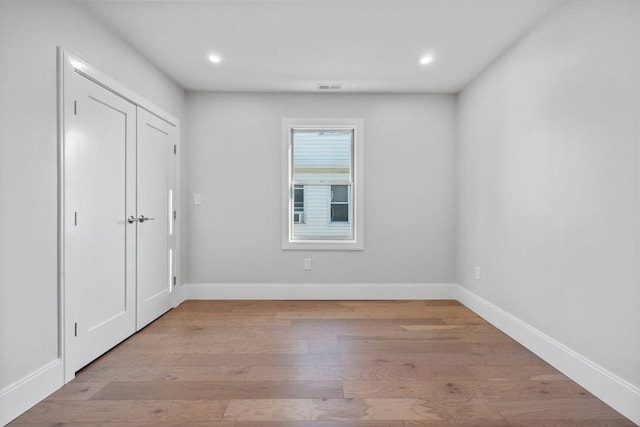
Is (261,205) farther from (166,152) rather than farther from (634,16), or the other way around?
(634,16)

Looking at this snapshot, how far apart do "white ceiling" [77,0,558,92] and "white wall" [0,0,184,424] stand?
1.73ft

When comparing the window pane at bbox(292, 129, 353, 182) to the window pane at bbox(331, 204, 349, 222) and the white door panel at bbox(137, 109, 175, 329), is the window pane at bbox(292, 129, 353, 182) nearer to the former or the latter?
the window pane at bbox(331, 204, 349, 222)

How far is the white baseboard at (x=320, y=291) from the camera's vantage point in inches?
161

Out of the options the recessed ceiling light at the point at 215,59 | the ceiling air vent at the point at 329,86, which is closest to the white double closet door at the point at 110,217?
the recessed ceiling light at the point at 215,59

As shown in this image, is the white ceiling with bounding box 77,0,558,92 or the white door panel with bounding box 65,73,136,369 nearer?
the white door panel with bounding box 65,73,136,369

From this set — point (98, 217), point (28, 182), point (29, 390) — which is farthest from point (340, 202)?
point (29, 390)

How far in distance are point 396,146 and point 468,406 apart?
2.88m

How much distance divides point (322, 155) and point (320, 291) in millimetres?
1608

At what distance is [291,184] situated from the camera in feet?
13.6

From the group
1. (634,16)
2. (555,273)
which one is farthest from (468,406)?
(634,16)

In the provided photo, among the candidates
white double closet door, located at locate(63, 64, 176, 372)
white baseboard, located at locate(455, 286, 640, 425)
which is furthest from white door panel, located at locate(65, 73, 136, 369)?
white baseboard, located at locate(455, 286, 640, 425)

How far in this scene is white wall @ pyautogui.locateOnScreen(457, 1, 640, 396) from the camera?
5.99 ft

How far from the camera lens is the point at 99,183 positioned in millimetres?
2516

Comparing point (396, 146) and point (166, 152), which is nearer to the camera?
point (166, 152)
